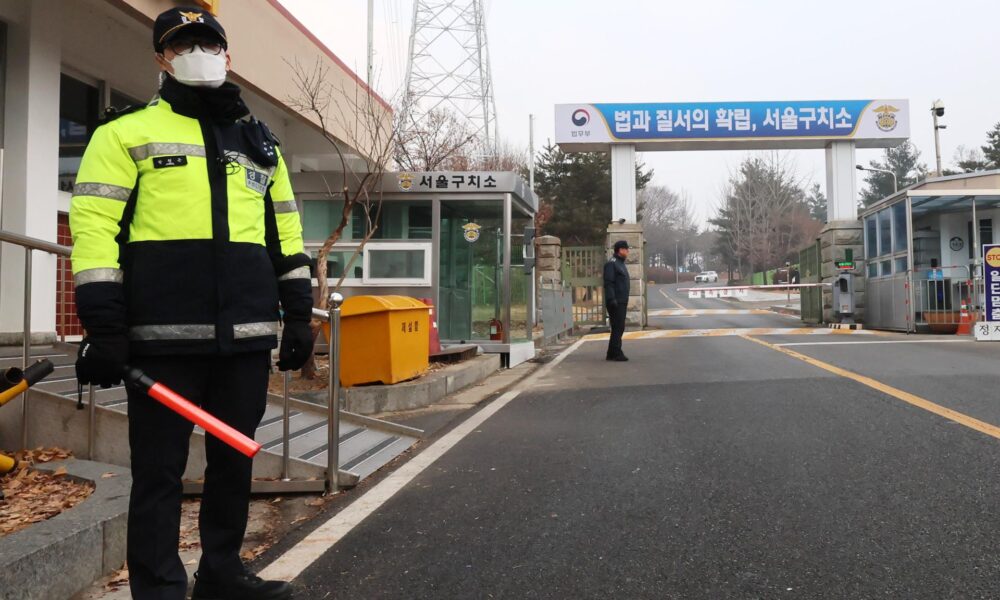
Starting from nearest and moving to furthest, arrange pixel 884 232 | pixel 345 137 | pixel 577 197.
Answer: pixel 345 137, pixel 884 232, pixel 577 197

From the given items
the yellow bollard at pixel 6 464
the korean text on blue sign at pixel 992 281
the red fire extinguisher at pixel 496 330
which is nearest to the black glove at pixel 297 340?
the yellow bollard at pixel 6 464

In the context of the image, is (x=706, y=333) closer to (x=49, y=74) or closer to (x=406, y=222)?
(x=406, y=222)

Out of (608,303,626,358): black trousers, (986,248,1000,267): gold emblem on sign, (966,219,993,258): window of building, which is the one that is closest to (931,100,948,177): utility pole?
(966,219,993,258): window of building

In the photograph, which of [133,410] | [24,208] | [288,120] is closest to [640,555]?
[133,410]

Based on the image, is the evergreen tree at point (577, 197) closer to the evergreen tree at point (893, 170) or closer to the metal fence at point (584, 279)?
the metal fence at point (584, 279)

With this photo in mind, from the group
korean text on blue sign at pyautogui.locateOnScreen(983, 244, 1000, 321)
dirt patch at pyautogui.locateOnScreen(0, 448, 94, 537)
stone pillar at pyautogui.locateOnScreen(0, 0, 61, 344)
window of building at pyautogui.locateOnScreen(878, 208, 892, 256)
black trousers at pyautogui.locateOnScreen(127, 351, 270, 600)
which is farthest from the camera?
window of building at pyautogui.locateOnScreen(878, 208, 892, 256)

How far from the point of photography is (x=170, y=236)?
235cm

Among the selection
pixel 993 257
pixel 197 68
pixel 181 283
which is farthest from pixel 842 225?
pixel 181 283

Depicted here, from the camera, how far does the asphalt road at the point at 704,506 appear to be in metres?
2.72

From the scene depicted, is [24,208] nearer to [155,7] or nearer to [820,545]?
[155,7]

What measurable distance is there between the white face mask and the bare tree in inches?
210

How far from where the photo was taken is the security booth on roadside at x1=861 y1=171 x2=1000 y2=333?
16.3m

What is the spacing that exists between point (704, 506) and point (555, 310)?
442 inches

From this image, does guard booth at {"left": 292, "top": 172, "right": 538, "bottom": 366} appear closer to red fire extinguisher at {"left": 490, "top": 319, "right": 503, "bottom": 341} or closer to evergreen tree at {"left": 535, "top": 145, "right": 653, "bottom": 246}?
red fire extinguisher at {"left": 490, "top": 319, "right": 503, "bottom": 341}
